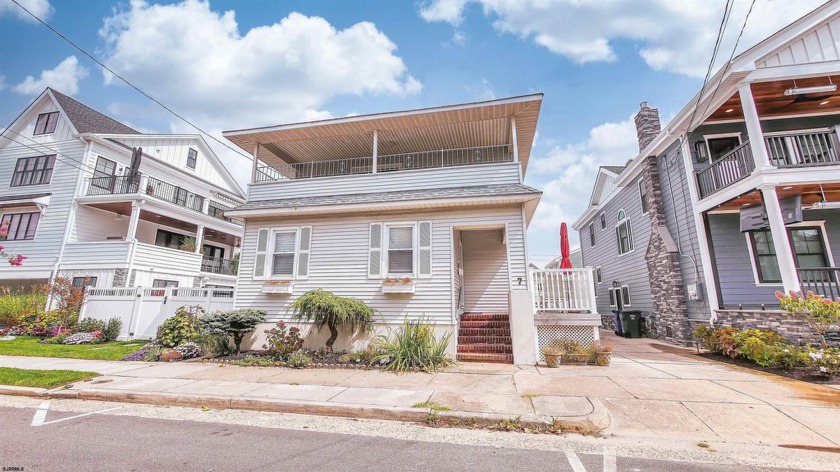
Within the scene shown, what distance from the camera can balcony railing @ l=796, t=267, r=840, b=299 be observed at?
8.31m

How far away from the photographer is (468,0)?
9336mm

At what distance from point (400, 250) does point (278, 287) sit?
3.68 metres

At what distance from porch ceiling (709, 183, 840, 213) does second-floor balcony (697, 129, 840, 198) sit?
1.74ft

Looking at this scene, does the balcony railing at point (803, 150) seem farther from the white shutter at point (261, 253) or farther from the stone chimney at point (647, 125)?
the white shutter at point (261, 253)

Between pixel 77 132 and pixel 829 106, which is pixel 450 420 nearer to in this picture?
pixel 829 106

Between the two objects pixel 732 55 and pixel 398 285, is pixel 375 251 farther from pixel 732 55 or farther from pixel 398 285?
pixel 732 55

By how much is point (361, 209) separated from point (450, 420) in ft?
20.6

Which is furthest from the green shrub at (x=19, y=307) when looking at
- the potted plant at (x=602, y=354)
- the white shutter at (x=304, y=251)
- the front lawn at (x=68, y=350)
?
the potted plant at (x=602, y=354)

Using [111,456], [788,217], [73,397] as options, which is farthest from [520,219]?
[73,397]

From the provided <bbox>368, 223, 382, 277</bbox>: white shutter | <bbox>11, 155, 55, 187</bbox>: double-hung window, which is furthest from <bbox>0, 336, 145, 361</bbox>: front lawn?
<bbox>11, 155, 55, 187</bbox>: double-hung window

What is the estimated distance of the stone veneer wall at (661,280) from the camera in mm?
10898

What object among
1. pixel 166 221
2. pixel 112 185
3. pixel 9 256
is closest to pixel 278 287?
pixel 112 185

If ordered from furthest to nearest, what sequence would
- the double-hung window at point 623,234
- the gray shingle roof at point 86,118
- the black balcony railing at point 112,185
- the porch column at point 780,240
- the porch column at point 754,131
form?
the gray shingle roof at point 86,118 → the black balcony railing at point 112,185 → the double-hung window at point 623,234 → the porch column at point 754,131 → the porch column at point 780,240

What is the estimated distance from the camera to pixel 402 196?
30.8 feet
